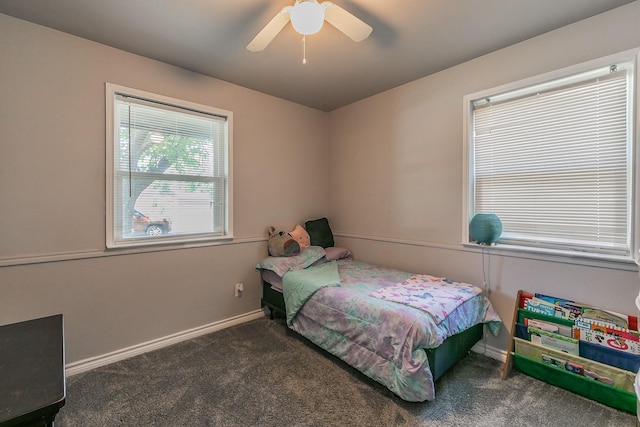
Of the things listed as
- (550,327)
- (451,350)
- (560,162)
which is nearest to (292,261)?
(451,350)

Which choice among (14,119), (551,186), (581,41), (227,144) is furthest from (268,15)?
(551,186)

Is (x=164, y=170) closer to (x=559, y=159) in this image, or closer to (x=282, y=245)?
(x=282, y=245)

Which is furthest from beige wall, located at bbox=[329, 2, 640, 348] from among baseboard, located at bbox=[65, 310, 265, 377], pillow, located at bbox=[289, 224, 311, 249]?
baseboard, located at bbox=[65, 310, 265, 377]

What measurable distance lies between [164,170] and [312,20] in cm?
181

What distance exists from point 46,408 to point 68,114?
2.05m

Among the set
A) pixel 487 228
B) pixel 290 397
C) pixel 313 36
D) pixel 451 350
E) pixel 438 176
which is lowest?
pixel 290 397

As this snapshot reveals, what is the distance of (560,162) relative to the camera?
2047mm

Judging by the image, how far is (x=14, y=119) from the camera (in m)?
1.88

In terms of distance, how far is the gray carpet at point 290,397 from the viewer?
164cm

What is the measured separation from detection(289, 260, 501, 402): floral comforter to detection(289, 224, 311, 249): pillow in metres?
0.77

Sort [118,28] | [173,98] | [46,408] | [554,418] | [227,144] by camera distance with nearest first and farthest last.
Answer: [46,408]
[554,418]
[118,28]
[173,98]
[227,144]

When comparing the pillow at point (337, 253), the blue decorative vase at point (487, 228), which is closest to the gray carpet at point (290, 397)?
the blue decorative vase at point (487, 228)

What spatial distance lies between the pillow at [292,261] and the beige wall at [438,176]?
0.64 m

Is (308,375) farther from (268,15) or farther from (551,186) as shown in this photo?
(268,15)
